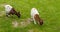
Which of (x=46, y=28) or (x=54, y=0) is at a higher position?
(x=54, y=0)

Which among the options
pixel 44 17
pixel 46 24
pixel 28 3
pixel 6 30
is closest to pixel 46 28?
pixel 46 24

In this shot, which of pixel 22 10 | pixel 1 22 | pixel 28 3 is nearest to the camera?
pixel 1 22

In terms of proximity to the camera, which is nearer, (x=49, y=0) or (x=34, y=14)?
(x=34, y=14)

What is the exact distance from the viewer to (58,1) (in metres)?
12.8

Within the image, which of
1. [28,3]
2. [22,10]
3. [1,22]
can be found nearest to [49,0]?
[28,3]

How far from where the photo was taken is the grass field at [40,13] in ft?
30.1

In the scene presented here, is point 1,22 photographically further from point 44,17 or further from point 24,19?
point 44,17

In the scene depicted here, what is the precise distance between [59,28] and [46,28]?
642mm

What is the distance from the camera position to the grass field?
9.16 meters

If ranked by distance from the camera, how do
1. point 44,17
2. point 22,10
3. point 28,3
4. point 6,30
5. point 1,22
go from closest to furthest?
point 6,30, point 1,22, point 44,17, point 22,10, point 28,3

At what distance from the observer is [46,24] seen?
31.2 feet

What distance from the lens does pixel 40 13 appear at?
35.5 feet

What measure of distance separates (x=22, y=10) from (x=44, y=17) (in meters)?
1.52

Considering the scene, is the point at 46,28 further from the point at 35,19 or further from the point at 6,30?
the point at 6,30
